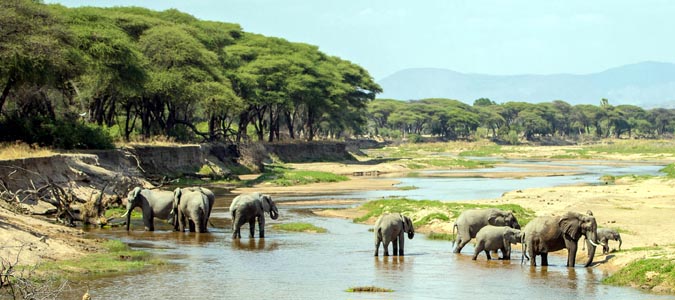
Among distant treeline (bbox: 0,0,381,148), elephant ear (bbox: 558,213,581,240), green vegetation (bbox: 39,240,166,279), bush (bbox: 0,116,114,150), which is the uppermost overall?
distant treeline (bbox: 0,0,381,148)

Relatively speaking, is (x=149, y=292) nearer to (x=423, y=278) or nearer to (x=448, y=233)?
(x=423, y=278)

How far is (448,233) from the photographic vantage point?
3222 cm

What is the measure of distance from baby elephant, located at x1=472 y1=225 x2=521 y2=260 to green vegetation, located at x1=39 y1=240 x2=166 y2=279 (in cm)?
859

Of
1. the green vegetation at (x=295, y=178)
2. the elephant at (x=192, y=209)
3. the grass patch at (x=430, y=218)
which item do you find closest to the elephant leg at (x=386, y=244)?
the elephant at (x=192, y=209)

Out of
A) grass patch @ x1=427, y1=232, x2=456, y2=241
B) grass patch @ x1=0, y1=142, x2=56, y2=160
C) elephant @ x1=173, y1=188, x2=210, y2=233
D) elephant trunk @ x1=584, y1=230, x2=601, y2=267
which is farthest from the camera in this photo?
grass patch @ x1=0, y1=142, x2=56, y2=160

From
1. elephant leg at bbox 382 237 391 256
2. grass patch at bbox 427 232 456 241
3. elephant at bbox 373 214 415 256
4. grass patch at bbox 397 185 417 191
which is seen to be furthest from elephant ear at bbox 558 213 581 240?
grass patch at bbox 397 185 417 191

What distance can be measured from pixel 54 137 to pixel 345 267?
26432 millimetres

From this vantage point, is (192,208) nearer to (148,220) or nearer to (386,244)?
(148,220)

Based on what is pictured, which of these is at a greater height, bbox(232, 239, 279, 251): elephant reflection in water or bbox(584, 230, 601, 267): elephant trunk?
bbox(584, 230, 601, 267): elephant trunk

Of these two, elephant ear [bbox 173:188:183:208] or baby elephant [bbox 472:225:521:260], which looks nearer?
baby elephant [bbox 472:225:521:260]

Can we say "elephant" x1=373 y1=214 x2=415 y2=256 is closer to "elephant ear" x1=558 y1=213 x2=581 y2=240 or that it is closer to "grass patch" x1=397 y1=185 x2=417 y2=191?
"elephant ear" x1=558 y1=213 x2=581 y2=240

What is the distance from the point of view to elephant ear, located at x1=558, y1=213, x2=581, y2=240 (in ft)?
75.6

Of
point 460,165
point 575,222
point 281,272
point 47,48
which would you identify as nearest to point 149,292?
point 281,272

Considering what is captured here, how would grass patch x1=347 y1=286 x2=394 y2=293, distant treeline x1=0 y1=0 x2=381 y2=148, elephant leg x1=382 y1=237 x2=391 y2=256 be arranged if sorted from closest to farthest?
1. grass patch x1=347 y1=286 x2=394 y2=293
2. elephant leg x1=382 y1=237 x2=391 y2=256
3. distant treeline x1=0 y1=0 x2=381 y2=148
